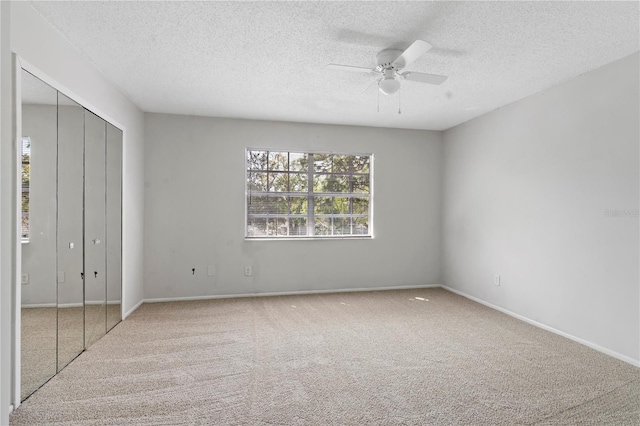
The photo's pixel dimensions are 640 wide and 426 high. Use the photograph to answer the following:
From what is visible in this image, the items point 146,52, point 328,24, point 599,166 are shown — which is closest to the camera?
point 328,24

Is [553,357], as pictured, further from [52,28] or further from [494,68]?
[52,28]

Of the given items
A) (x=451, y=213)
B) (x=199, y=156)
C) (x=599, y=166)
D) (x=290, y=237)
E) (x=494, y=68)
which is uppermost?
(x=494, y=68)

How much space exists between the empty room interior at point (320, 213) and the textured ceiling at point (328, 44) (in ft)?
0.08

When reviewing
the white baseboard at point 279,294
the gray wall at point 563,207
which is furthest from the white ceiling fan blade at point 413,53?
the white baseboard at point 279,294

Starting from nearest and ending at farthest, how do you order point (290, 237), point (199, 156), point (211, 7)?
1. point (211, 7)
2. point (199, 156)
3. point (290, 237)

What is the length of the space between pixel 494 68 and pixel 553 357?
8.06 feet

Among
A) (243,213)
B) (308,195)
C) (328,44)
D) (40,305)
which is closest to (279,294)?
(243,213)

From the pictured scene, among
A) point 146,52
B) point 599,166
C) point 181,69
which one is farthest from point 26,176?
point 599,166

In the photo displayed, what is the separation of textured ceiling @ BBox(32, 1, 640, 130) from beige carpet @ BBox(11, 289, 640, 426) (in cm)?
240

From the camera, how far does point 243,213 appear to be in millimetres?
4871

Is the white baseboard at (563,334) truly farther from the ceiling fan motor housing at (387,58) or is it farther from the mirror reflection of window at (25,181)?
the mirror reflection of window at (25,181)

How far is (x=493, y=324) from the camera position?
3.73m

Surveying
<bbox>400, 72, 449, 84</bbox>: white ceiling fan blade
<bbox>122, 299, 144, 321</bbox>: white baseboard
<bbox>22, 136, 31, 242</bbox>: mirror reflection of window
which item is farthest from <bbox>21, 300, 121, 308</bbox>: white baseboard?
<bbox>400, 72, 449, 84</bbox>: white ceiling fan blade

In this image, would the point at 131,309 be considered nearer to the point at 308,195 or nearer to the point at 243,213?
the point at 243,213
